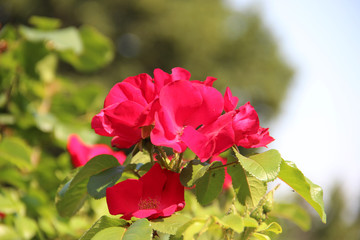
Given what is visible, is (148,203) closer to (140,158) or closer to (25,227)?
(140,158)

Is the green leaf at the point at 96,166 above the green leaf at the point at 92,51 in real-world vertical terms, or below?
above

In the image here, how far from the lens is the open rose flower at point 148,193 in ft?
1.49

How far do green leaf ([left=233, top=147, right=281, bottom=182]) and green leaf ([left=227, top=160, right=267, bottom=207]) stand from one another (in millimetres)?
50

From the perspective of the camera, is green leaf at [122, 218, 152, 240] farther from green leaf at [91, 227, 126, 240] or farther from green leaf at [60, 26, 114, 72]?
green leaf at [60, 26, 114, 72]

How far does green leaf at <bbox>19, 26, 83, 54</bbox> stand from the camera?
4.19ft

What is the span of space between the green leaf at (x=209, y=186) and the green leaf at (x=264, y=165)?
0.25ft

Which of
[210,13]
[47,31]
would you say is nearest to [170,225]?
[47,31]

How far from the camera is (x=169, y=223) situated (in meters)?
0.43

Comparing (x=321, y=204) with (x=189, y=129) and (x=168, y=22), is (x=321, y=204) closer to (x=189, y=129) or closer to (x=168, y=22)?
(x=189, y=129)

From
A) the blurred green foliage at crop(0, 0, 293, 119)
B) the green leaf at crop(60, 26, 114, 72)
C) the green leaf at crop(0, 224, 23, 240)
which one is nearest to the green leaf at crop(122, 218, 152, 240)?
the green leaf at crop(0, 224, 23, 240)

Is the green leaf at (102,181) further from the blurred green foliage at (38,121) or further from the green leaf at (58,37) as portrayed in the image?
the green leaf at (58,37)

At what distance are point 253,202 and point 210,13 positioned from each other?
12779 millimetres

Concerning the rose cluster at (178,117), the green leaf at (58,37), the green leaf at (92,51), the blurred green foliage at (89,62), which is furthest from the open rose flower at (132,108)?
the green leaf at (92,51)

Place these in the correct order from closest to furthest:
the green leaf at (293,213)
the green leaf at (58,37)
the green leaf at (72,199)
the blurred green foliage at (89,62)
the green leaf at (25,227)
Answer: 1. the green leaf at (72,199)
2. the green leaf at (25,227)
3. the green leaf at (293,213)
4. the blurred green foliage at (89,62)
5. the green leaf at (58,37)
